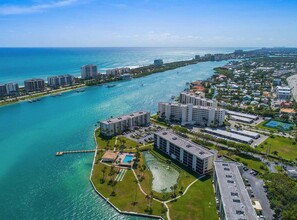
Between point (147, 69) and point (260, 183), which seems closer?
point (260, 183)

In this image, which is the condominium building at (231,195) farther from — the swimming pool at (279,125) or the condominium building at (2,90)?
the condominium building at (2,90)

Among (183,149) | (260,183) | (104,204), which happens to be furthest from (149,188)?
(260,183)

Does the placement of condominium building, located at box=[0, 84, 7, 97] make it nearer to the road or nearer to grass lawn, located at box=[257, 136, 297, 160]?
grass lawn, located at box=[257, 136, 297, 160]

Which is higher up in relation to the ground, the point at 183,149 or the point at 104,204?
the point at 183,149

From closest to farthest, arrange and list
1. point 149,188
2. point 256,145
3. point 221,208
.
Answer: point 221,208, point 149,188, point 256,145

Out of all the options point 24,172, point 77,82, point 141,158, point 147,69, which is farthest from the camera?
point 147,69

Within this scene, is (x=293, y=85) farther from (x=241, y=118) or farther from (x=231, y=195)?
(x=231, y=195)

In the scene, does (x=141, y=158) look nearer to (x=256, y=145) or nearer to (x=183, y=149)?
(x=183, y=149)
